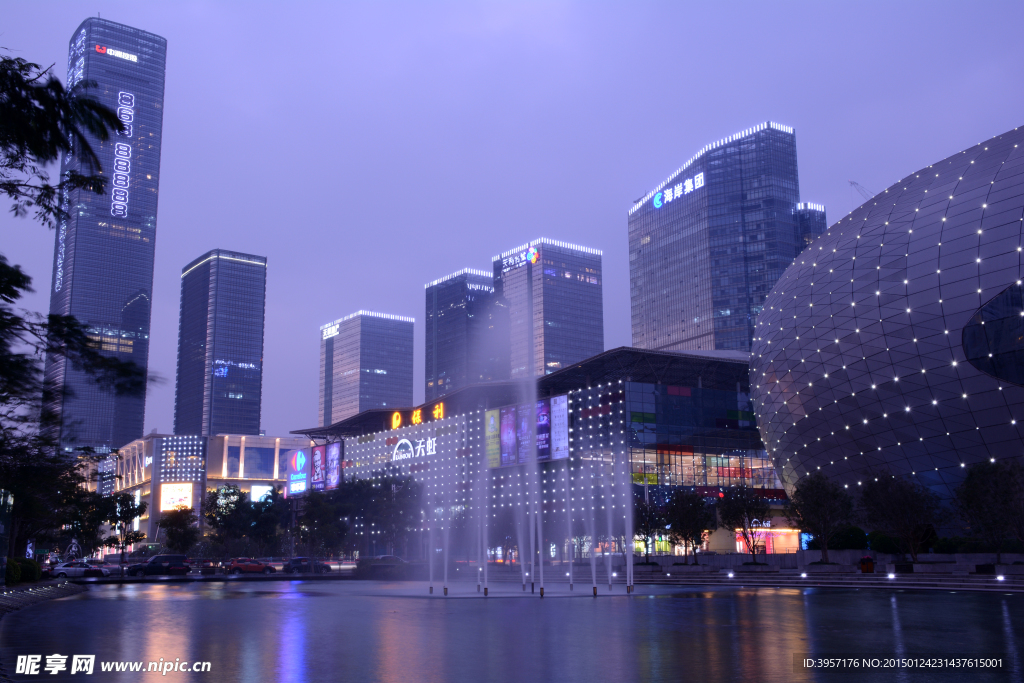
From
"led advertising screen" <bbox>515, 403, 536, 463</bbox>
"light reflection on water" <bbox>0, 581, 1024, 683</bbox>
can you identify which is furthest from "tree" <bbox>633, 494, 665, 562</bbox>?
"light reflection on water" <bbox>0, 581, 1024, 683</bbox>

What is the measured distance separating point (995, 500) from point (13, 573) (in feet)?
152

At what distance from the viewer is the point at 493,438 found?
11488 centimetres

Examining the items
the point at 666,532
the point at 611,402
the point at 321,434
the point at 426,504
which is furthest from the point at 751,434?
the point at 321,434

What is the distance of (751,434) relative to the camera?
105188mm

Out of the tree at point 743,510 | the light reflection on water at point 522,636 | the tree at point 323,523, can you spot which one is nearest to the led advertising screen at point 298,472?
the tree at point 323,523

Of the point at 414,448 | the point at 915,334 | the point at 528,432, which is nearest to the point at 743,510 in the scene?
the point at 915,334

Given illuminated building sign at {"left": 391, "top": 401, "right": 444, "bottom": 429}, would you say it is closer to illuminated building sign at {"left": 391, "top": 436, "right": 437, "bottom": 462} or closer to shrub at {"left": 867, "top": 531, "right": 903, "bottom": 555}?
illuminated building sign at {"left": 391, "top": 436, "right": 437, "bottom": 462}

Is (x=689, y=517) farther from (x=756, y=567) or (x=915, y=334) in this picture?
(x=915, y=334)

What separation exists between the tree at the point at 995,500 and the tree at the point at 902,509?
7.78 ft

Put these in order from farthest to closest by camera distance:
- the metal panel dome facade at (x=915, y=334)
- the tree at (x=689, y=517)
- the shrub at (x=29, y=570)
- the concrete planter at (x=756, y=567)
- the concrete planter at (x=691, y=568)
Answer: the tree at (x=689, y=517) → the concrete planter at (x=691, y=568) → the concrete planter at (x=756, y=567) → the metal panel dome facade at (x=915, y=334) → the shrub at (x=29, y=570)

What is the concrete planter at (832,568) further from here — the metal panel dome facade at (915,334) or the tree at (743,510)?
the metal panel dome facade at (915,334)

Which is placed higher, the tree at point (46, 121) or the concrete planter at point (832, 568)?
the tree at point (46, 121)

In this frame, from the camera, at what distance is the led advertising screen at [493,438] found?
113713 millimetres

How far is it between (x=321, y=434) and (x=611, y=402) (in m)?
73.7
